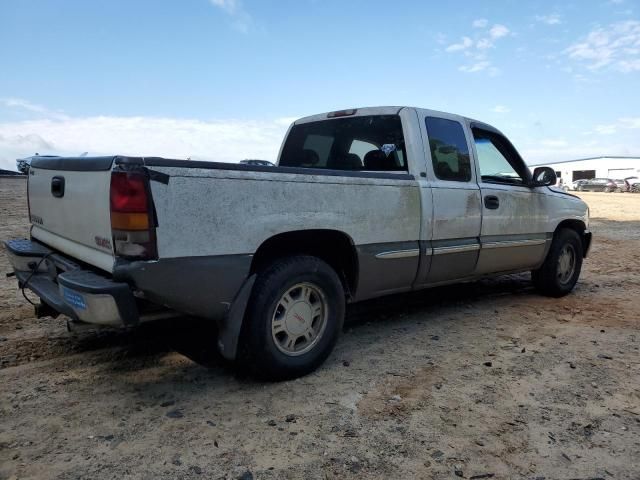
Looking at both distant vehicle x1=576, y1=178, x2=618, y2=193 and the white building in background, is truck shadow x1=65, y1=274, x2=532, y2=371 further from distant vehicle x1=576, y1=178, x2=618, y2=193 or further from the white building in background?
the white building in background

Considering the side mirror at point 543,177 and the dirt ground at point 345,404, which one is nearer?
the dirt ground at point 345,404

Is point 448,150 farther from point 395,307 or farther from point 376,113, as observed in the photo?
point 395,307

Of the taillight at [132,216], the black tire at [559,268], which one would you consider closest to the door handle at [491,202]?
the black tire at [559,268]

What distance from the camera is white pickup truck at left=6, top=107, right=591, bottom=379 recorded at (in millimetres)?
2625

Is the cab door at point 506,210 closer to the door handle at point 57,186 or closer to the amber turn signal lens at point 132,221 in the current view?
the amber turn signal lens at point 132,221

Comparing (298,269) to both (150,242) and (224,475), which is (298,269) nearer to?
(150,242)

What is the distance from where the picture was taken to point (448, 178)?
4266 mm

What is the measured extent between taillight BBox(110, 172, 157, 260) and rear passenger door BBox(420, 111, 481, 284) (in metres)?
2.31

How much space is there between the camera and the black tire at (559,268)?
18.5ft

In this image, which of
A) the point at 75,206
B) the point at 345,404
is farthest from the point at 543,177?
the point at 75,206

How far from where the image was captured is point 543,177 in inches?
206

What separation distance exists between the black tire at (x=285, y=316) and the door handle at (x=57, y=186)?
4.61ft

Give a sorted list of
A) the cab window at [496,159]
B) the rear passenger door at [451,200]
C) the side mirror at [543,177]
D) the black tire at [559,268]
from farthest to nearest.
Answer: the black tire at [559,268] → the side mirror at [543,177] → the cab window at [496,159] → the rear passenger door at [451,200]

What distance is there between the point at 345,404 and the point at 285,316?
26.5 inches
